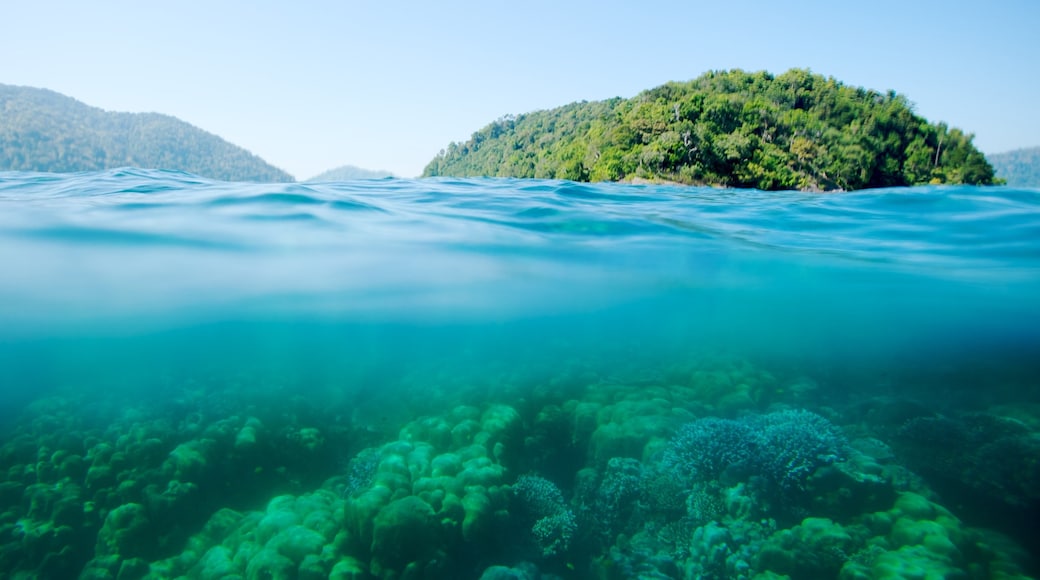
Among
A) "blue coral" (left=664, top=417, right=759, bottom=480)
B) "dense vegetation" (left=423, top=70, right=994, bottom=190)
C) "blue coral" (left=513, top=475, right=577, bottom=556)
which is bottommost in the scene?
"blue coral" (left=513, top=475, right=577, bottom=556)

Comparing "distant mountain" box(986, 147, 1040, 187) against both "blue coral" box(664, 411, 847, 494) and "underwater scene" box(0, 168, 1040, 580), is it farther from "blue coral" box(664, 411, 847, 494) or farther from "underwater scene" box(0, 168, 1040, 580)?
"blue coral" box(664, 411, 847, 494)

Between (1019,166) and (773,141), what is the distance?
680ft

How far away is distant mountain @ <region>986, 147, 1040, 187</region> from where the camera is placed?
160875 millimetres

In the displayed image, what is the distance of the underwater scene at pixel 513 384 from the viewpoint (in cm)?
501

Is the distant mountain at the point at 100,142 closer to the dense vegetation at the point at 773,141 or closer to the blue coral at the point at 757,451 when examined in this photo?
the dense vegetation at the point at 773,141

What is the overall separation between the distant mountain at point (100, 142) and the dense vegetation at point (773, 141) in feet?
350

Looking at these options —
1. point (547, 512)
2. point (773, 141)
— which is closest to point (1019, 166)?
point (773, 141)

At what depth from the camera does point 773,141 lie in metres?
47.2

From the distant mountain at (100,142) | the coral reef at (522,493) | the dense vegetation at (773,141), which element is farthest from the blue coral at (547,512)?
the distant mountain at (100,142)

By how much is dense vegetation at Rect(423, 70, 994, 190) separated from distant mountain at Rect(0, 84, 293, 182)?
4206 inches

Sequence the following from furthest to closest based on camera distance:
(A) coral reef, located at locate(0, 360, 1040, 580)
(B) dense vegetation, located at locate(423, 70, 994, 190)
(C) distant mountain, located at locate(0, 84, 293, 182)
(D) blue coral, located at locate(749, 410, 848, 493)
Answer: (C) distant mountain, located at locate(0, 84, 293, 182) → (B) dense vegetation, located at locate(423, 70, 994, 190) → (D) blue coral, located at locate(749, 410, 848, 493) → (A) coral reef, located at locate(0, 360, 1040, 580)

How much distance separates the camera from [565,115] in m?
117

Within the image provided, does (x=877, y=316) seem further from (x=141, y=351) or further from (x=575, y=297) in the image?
(x=141, y=351)

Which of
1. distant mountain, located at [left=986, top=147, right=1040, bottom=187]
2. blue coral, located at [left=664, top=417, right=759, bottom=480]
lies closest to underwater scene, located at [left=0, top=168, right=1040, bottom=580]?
blue coral, located at [left=664, top=417, right=759, bottom=480]
